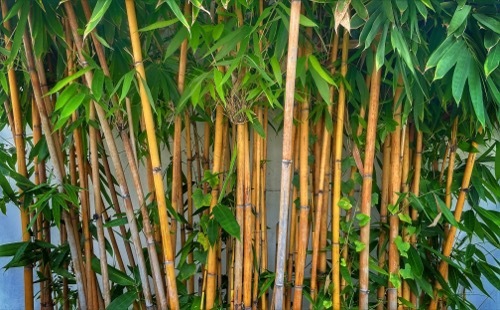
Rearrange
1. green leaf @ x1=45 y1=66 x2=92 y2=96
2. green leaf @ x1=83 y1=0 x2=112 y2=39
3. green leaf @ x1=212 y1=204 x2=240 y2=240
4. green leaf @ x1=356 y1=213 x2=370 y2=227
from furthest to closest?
green leaf @ x1=356 y1=213 x2=370 y2=227 < green leaf @ x1=212 y1=204 x2=240 y2=240 < green leaf @ x1=45 y1=66 x2=92 y2=96 < green leaf @ x1=83 y1=0 x2=112 y2=39

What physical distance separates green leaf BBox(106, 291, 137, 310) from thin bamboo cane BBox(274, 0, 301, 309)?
50cm

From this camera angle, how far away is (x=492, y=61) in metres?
1.63

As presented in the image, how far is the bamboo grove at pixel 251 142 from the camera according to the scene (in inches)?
68.3

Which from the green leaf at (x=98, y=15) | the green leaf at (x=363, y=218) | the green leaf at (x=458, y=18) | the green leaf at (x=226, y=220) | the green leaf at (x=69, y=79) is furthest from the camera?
the green leaf at (x=363, y=218)

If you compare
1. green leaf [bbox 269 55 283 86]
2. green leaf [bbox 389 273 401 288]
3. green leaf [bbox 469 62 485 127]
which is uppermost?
green leaf [bbox 269 55 283 86]

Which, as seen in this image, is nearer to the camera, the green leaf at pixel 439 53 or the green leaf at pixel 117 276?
the green leaf at pixel 439 53

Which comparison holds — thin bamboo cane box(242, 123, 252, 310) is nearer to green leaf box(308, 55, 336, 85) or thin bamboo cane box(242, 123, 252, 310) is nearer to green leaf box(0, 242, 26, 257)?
green leaf box(308, 55, 336, 85)

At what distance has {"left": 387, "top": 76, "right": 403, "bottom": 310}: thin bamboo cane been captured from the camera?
79.6 inches

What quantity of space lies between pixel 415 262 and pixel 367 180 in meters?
0.36

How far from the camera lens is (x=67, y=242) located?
220cm

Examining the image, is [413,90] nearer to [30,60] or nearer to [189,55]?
Answer: [189,55]

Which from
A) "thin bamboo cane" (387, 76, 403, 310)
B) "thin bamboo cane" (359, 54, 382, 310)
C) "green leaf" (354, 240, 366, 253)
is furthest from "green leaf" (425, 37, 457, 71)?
"green leaf" (354, 240, 366, 253)

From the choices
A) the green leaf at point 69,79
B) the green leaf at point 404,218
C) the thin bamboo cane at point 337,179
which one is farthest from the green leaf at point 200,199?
the green leaf at point 404,218

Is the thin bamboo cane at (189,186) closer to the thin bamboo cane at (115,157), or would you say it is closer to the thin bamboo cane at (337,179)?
the thin bamboo cane at (115,157)
